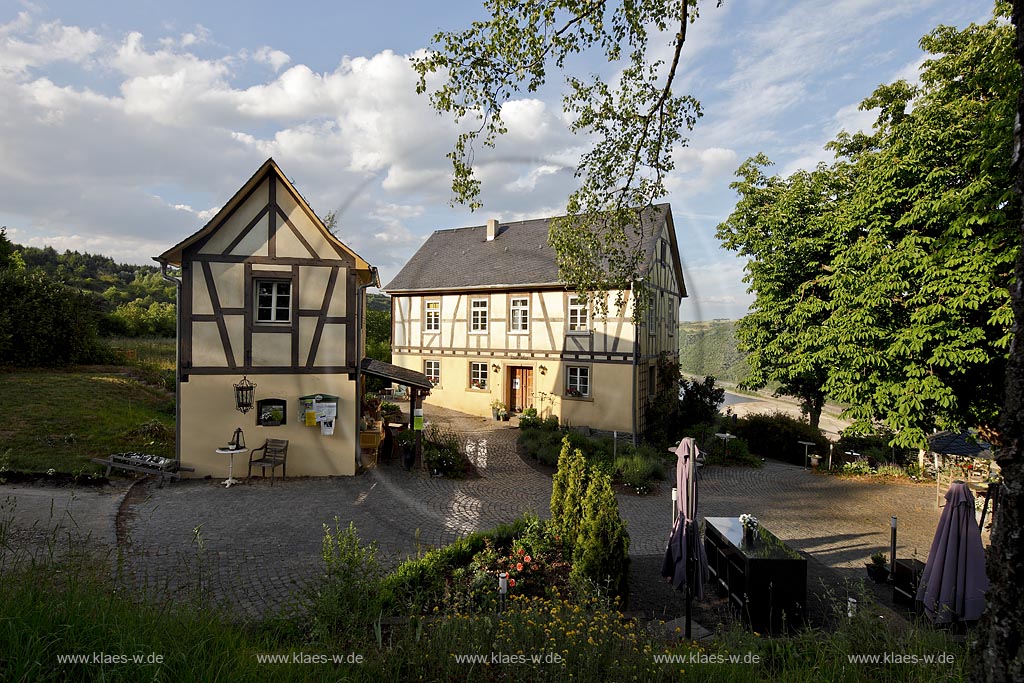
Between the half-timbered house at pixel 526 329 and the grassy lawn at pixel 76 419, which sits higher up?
the half-timbered house at pixel 526 329

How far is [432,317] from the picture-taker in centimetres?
2180

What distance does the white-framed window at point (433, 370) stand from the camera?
21.6 meters

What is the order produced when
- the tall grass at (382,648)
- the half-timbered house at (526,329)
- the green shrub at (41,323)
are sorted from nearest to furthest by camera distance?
the tall grass at (382,648) → the half-timbered house at (526,329) → the green shrub at (41,323)

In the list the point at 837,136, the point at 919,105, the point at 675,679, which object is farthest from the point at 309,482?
the point at 837,136

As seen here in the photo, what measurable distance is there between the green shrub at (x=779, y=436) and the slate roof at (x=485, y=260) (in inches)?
292

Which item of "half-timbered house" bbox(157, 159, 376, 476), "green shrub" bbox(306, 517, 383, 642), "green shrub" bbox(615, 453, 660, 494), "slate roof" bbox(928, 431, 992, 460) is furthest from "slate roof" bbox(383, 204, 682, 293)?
"green shrub" bbox(306, 517, 383, 642)

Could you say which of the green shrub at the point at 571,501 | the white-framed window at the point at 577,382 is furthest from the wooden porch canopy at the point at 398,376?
the white-framed window at the point at 577,382

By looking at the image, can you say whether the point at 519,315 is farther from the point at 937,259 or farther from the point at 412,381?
the point at 937,259

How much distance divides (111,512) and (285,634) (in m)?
5.84

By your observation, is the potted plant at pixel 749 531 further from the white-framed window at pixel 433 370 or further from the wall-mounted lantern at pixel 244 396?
the white-framed window at pixel 433 370

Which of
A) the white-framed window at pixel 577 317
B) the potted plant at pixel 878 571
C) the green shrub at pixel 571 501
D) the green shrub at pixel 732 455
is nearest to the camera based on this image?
the green shrub at pixel 571 501

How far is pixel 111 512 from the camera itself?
816 cm

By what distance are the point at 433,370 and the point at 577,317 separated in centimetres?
734

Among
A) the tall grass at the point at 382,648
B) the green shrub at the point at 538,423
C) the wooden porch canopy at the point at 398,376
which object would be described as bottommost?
the green shrub at the point at 538,423
